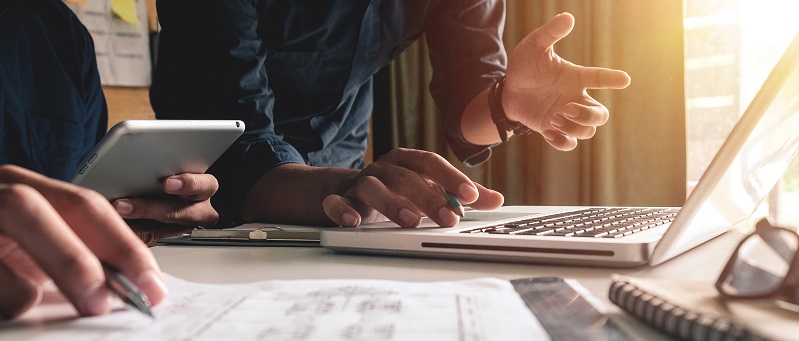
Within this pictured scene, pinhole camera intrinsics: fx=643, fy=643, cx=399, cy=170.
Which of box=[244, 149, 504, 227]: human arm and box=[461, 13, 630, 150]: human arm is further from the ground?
box=[461, 13, 630, 150]: human arm

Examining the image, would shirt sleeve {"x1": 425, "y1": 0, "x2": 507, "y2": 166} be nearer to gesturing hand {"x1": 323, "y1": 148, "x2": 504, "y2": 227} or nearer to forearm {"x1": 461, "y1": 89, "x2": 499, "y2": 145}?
forearm {"x1": 461, "y1": 89, "x2": 499, "y2": 145}

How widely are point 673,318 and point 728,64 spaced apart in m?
2.04

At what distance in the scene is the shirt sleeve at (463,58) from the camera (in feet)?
4.78

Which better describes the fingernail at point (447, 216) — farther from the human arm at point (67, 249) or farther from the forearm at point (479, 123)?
the forearm at point (479, 123)

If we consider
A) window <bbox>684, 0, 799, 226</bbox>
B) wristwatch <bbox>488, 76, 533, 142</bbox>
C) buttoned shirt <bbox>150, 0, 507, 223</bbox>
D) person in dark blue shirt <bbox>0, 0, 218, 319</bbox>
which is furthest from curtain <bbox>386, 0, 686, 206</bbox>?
person in dark blue shirt <bbox>0, 0, 218, 319</bbox>

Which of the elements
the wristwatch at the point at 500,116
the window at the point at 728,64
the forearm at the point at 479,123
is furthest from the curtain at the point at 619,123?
the wristwatch at the point at 500,116

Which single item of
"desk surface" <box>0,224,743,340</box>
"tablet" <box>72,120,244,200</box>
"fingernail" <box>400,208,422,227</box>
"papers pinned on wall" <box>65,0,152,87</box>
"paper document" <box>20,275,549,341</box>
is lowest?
"desk surface" <box>0,224,743,340</box>

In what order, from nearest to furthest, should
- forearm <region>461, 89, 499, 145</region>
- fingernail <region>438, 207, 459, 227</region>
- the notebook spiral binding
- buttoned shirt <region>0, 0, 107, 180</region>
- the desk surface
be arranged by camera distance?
the notebook spiral binding → the desk surface → fingernail <region>438, 207, 459, 227</region> → forearm <region>461, 89, 499, 145</region> → buttoned shirt <region>0, 0, 107, 180</region>

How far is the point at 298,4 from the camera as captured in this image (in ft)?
4.49

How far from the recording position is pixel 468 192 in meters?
0.67

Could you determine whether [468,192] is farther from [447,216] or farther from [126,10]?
[126,10]

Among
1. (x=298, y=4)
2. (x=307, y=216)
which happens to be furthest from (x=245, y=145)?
(x=298, y=4)

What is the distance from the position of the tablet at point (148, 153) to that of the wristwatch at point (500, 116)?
0.59 meters

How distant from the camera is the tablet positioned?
2.21 feet
